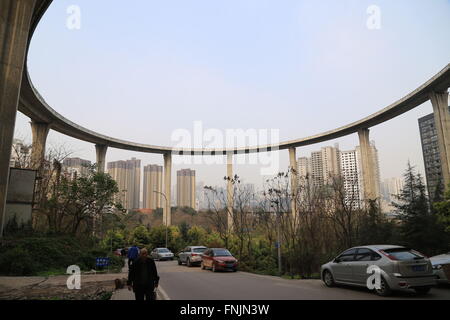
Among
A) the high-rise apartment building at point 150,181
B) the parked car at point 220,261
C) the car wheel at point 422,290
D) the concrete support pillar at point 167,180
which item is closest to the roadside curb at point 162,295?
the parked car at point 220,261

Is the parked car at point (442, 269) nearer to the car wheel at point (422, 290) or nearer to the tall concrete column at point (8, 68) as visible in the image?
the car wheel at point (422, 290)

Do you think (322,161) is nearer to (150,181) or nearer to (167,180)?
(167,180)

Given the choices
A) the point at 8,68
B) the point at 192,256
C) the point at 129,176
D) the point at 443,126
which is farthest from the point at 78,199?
the point at 129,176

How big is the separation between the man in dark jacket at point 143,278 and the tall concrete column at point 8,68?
368 inches

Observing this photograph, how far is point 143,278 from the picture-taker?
22.9 ft

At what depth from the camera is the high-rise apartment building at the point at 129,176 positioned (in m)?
69.3

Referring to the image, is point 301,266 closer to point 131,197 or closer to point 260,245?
point 260,245


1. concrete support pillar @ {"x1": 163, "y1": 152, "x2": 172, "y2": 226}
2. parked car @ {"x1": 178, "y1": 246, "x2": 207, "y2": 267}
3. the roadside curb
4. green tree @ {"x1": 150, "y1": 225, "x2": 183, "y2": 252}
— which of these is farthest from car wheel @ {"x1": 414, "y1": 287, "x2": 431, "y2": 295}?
concrete support pillar @ {"x1": 163, "y1": 152, "x2": 172, "y2": 226}

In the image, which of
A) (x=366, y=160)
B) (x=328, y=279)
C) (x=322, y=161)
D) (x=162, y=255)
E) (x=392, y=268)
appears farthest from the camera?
(x=322, y=161)

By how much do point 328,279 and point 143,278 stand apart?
777 cm

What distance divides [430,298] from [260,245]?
20690 millimetres

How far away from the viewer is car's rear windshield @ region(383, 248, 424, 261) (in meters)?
9.22

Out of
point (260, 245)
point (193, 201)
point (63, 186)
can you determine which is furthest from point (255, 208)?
point (193, 201)
